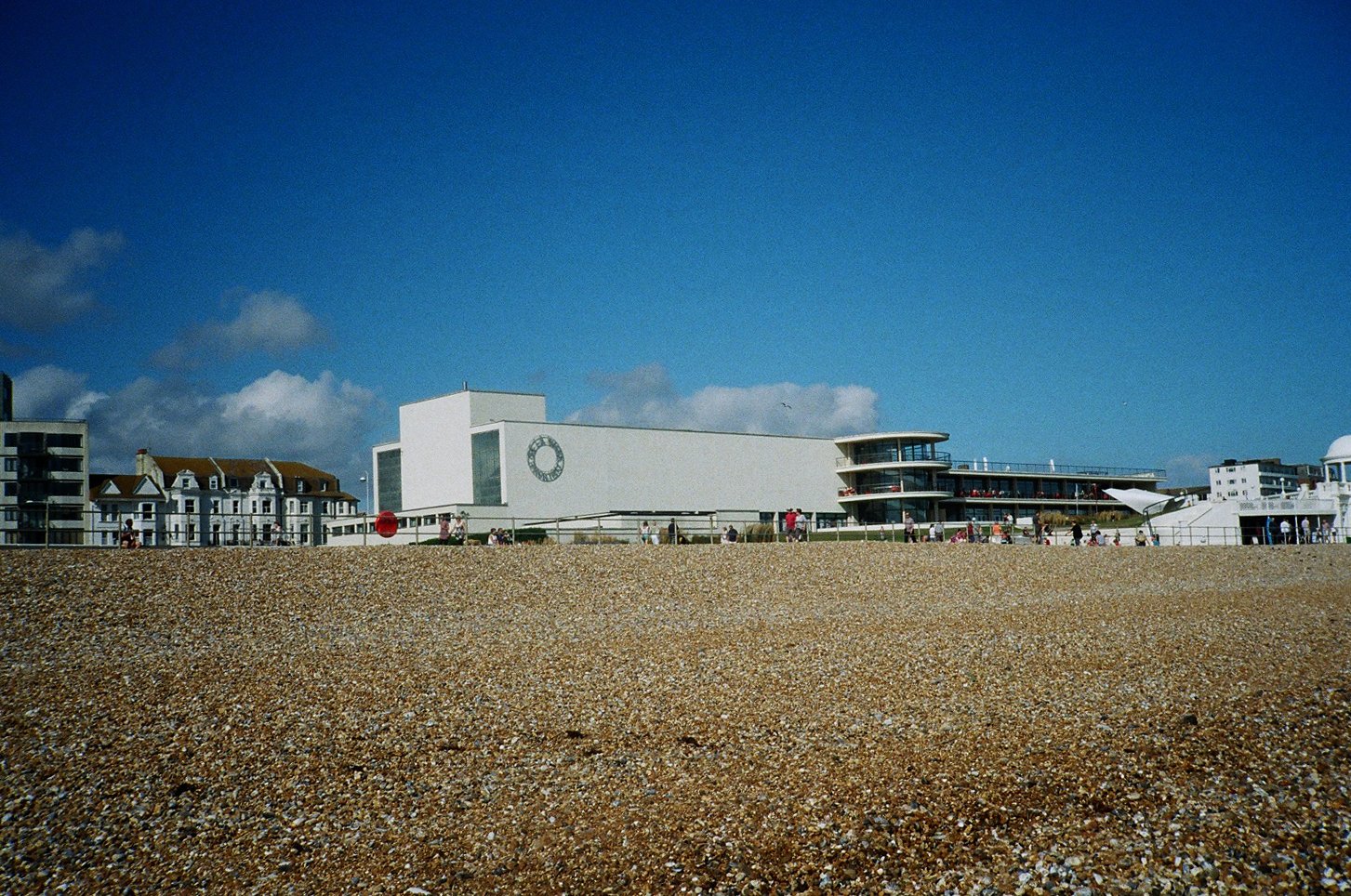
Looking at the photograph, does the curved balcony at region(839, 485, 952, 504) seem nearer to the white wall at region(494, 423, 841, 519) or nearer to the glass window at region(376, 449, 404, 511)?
the white wall at region(494, 423, 841, 519)

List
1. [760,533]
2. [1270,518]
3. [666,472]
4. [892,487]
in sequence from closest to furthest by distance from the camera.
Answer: [760,533], [1270,518], [666,472], [892,487]

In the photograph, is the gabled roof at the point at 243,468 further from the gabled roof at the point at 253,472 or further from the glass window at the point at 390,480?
the glass window at the point at 390,480

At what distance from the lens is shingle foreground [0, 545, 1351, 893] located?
805 centimetres

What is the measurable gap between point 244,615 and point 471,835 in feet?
36.7

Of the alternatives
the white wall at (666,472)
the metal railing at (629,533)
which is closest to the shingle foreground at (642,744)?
the metal railing at (629,533)

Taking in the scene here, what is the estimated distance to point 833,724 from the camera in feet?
37.9

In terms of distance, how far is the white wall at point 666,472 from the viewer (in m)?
53.9

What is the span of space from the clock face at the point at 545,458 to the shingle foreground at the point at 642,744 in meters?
32.9

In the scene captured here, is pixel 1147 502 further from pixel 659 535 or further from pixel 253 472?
pixel 253 472

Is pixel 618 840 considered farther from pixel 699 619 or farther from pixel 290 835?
pixel 699 619

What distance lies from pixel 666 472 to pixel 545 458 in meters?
8.37

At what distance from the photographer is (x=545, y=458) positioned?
Answer: 54.5 metres

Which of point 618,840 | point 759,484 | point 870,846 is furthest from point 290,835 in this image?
point 759,484

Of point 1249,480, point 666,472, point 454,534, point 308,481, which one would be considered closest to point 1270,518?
point 1249,480
